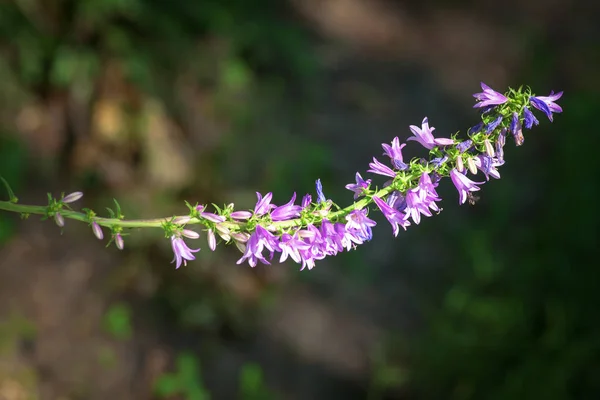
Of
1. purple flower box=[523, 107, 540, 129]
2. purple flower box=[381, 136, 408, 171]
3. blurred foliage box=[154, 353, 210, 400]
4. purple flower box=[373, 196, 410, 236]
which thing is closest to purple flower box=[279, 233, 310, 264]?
purple flower box=[373, 196, 410, 236]

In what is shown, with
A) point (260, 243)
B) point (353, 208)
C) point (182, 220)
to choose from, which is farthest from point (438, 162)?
point (182, 220)

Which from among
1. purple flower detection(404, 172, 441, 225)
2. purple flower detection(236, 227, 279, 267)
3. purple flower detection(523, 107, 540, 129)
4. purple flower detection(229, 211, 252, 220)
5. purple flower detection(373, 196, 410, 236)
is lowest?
purple flower detection(236, 227, 279, 267)

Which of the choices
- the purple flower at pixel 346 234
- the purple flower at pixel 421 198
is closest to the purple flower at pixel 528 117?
the purple flower at pixel 421 198

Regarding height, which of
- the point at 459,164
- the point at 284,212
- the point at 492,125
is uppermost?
the point at 492,125

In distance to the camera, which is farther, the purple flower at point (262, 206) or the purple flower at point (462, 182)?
the purple flower at point (462, 182)

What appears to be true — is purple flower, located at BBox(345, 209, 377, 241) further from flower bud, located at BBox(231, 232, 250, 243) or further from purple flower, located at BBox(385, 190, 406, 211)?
flower bud, located at BBox(231, 232, 250, 243)

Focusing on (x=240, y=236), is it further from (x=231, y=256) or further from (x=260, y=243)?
(x=231, y=256)

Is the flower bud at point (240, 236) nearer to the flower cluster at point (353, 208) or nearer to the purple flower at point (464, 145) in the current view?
the flower cluster at point (353, 208)
